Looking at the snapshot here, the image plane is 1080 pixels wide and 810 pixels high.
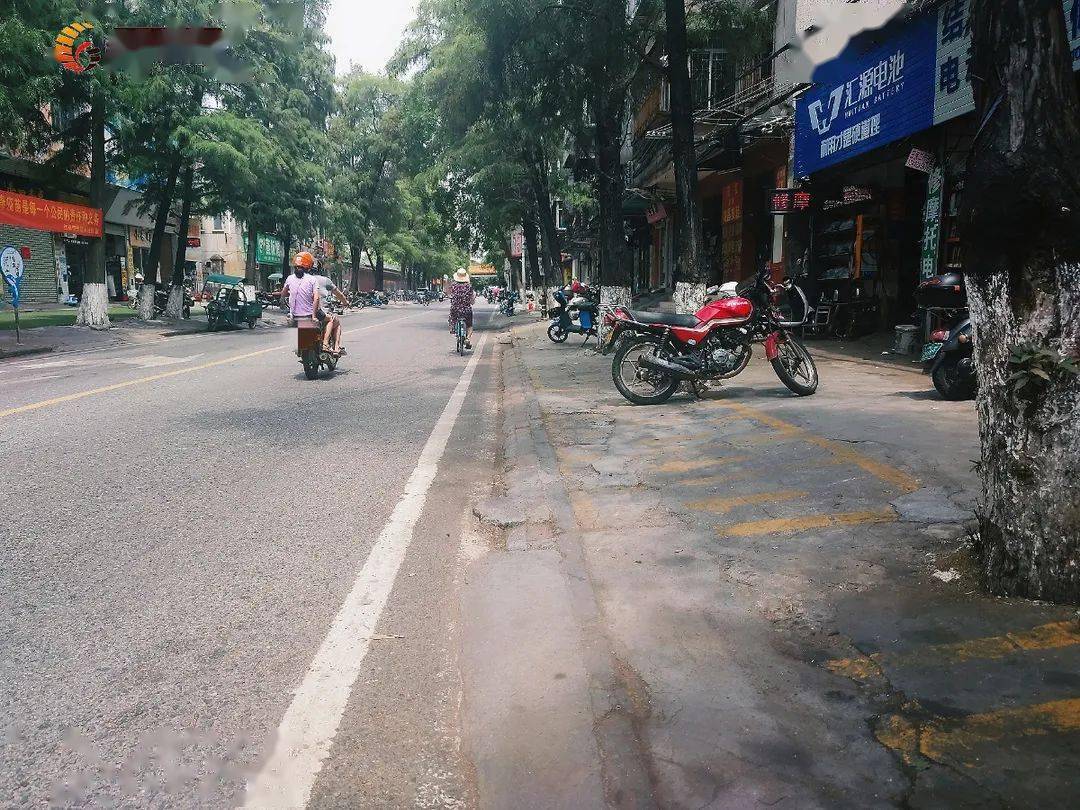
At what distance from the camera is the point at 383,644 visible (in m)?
3.20

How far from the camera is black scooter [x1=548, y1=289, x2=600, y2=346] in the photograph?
Result: 56.3 feet

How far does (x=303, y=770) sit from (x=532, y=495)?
10.1 feet

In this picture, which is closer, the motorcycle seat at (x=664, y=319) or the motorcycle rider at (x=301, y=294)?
the motorcycle seat at (x=664, y=319)

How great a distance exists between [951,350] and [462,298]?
978 centimetres

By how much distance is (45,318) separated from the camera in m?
25.4

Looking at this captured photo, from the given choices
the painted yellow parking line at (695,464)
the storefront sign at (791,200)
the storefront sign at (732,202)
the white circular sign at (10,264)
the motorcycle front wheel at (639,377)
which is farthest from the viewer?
the storefront sign at (732,202)

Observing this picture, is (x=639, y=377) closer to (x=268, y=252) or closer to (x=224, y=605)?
(x=224, y=605)

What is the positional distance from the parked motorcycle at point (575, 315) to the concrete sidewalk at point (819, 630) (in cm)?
1091

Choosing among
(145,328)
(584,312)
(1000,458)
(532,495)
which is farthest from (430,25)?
(1000,458)

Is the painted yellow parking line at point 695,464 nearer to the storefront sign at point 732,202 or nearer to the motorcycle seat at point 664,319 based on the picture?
the motorcycle seat at point 664,319

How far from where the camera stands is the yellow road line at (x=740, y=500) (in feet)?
16.0

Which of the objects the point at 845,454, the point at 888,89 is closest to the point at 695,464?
the point at 845,454

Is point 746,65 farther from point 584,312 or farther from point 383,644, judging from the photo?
point 383,644

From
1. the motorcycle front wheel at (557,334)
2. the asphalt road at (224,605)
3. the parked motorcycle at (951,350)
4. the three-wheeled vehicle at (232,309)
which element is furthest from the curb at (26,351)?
the parked motorcycle at (951,350)
